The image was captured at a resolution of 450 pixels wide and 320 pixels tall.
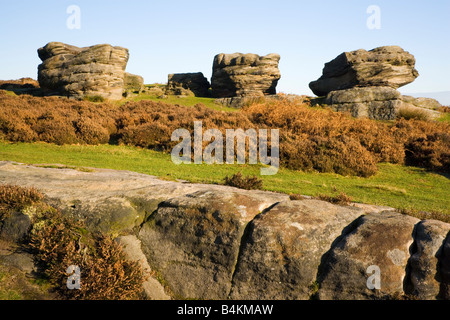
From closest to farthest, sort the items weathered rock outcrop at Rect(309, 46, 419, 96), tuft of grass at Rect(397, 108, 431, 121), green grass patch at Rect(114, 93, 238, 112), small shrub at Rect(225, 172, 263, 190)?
small shrub at Rect(225, 172, 263, 190), tuft of grass at Rect(397, 108, 431, 121), weathered rock outcrop at Rect(309, 46, 419, 96), green grass patch at Rect(114, 93, 238, 112)

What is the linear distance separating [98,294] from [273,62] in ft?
152

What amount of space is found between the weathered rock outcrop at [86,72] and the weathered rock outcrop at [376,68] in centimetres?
2800

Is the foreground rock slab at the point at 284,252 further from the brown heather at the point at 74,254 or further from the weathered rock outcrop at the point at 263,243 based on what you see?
the brown heather at the point at 74,254

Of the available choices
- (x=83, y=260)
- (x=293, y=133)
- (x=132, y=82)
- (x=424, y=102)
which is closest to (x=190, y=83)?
(x=132, y=82)

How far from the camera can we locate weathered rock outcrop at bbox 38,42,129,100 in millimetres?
41406

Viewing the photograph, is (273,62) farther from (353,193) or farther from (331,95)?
(353,193)

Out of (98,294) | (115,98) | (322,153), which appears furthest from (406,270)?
(115,98)

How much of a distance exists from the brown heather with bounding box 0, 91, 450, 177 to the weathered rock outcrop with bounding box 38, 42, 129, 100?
13003mm

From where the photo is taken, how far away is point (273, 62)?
160 ft

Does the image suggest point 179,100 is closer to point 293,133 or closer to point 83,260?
point 293,133

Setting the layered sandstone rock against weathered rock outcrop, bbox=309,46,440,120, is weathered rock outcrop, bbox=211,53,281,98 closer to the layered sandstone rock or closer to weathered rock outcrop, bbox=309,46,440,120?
weathered rock outcrop, bbox=309,46,440,120

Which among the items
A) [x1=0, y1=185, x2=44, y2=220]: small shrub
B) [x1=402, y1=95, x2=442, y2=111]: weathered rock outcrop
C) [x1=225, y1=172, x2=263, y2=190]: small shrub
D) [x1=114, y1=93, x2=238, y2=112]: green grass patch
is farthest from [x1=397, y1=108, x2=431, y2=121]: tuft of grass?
[x1=0, y1=185, x2=44, y2=220]: small shrub

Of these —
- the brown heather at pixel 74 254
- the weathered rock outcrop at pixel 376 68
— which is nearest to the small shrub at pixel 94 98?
the weathered rock outcrop at pixel 376 68

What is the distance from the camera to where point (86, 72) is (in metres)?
Result: 41.9
